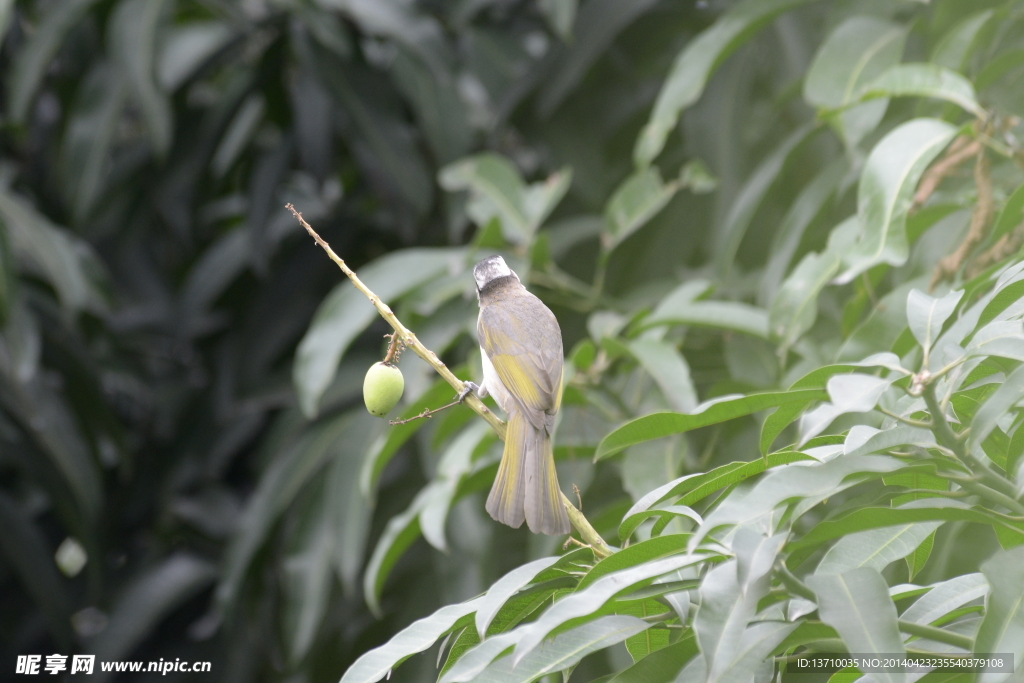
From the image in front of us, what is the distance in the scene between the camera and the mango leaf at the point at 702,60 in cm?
220

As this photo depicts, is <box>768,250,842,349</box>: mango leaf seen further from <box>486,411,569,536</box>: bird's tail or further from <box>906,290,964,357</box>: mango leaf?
<box>486,411,569,536</box>: bird's tail

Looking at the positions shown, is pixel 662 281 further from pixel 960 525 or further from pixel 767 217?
pixel 960 525

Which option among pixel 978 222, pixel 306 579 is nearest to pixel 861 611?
pixel 978 222

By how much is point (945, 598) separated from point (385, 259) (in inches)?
70.5

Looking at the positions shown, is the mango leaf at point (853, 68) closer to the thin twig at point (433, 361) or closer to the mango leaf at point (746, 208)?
the mango leaf at point (746, 208)

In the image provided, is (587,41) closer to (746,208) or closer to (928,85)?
(746,208)

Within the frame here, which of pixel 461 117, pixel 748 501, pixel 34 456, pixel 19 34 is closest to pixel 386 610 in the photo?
pixel 34 456

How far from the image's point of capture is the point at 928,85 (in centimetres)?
177

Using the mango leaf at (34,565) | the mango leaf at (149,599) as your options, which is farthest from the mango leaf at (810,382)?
the mango leaf at (34,565)

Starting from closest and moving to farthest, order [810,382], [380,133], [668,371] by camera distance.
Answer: [810,382] < [668,371] < [380,133]

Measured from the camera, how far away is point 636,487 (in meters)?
1.85

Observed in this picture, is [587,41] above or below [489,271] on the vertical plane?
below

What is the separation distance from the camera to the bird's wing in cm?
120

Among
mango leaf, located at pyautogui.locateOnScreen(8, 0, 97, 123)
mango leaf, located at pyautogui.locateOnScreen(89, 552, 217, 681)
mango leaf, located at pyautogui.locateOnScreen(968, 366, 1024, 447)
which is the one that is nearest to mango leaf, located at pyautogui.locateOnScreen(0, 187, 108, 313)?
mango leaf, located at pyautogui.locateOnScreen(8, 0, 97, 123)
